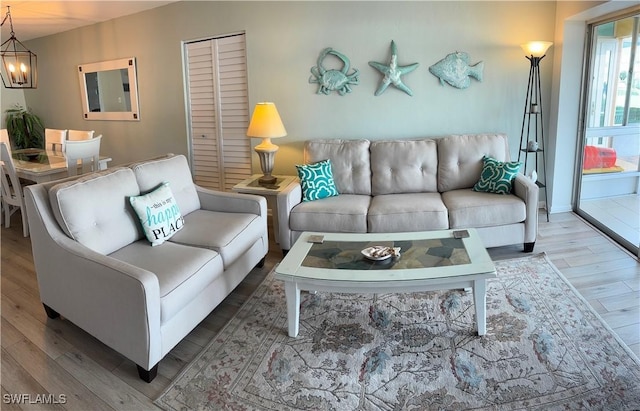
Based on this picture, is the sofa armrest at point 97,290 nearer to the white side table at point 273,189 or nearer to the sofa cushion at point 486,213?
the white side table at point 273,189

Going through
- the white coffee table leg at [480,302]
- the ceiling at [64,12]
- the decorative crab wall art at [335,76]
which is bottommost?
the white coffee table leg at [480,302]

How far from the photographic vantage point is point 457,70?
3928 mm

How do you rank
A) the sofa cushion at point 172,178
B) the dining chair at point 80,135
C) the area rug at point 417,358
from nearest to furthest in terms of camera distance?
the area rug at point 417,358 → the sofa cushion at point 172,178 → the dining chair at point 80,135

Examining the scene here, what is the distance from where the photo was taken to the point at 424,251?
245 centimetres

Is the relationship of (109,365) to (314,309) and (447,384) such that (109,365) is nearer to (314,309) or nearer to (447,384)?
(314,309)

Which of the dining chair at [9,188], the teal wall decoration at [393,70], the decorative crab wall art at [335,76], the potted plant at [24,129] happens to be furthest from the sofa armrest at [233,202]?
the potted plant at [24,129]

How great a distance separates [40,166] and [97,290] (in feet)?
9.01

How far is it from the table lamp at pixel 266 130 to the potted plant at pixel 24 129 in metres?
4.93

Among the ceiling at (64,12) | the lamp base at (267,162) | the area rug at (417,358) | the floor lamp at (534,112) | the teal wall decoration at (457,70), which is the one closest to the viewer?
the area rug at (417,358)

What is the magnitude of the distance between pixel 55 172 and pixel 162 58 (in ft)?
5.85

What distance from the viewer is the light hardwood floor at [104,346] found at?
6.59ft

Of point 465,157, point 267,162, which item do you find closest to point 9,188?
point 267,162

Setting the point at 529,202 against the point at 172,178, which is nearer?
the point at 172,178

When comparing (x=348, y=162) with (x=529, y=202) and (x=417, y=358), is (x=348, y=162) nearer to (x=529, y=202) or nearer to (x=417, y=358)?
(x=529, y=202)
